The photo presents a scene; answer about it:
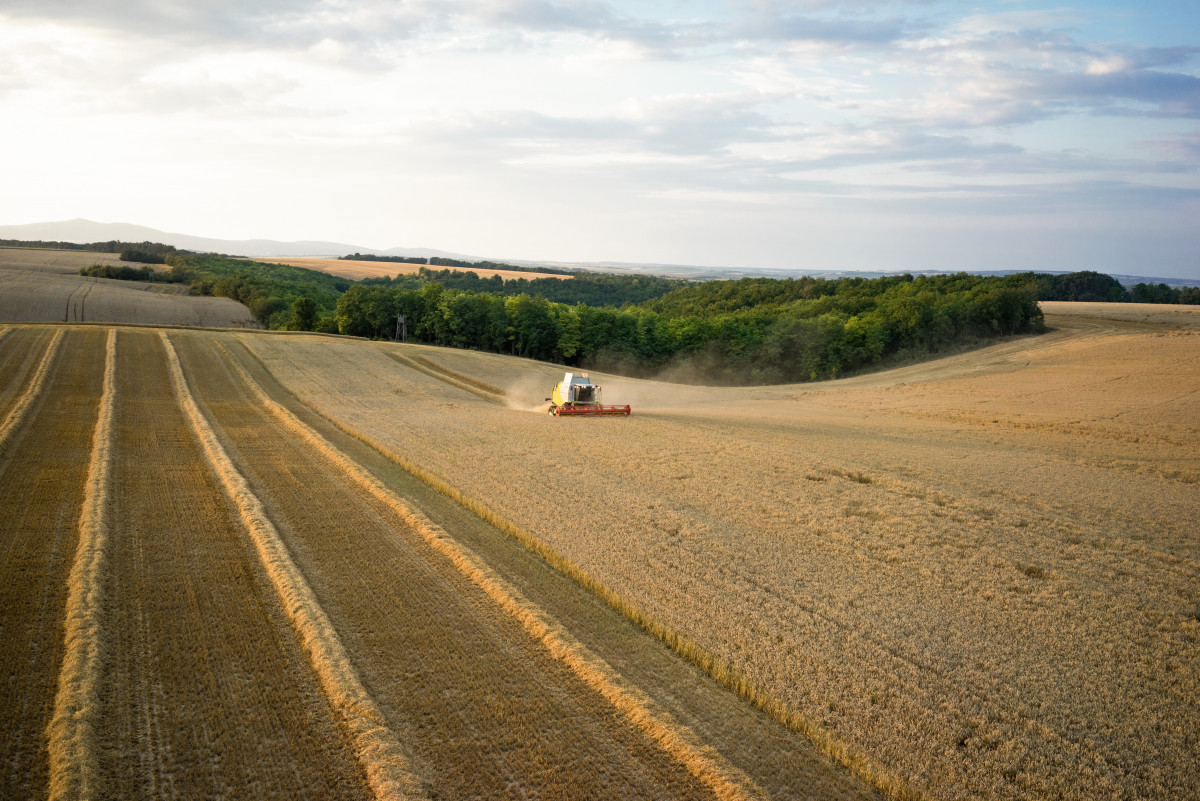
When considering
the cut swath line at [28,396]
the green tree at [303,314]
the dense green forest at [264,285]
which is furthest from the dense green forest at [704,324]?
the cut swath line at [28,396]

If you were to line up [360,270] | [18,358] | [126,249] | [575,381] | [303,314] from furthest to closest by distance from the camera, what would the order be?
1. [360,270]
2. [126,249]
3. [303,314]
4. [18,358]
5. [575,381]

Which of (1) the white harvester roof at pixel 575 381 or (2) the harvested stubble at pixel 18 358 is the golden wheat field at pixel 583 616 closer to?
(2) the harvested stubble at pixel 18 358

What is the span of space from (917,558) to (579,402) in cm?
2127

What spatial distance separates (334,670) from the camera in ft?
31.0

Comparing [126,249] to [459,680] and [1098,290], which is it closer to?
[459,680]

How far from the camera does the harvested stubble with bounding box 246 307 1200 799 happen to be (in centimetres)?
878

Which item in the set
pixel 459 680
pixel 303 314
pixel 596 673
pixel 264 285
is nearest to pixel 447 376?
pixel 303 314

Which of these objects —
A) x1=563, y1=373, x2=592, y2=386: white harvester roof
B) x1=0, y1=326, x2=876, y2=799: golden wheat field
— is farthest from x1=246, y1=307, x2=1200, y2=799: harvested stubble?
x1=563, y1=373, x2=592, y2=386: white harvester roof

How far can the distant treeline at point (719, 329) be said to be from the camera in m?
67.7

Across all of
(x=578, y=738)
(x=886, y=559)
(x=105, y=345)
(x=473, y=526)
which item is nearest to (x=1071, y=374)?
(x=886, y=559)

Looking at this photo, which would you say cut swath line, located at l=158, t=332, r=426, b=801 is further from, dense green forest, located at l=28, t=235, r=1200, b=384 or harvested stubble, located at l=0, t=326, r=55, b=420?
dense green forest, located at l=28, t=235, r=1200, b=384

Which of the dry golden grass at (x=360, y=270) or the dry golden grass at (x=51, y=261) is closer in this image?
the dry golden grass at (x=51, y=261)

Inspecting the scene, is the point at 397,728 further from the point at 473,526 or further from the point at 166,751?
the point at 473,526

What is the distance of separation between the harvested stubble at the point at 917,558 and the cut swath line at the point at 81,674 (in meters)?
7.83
